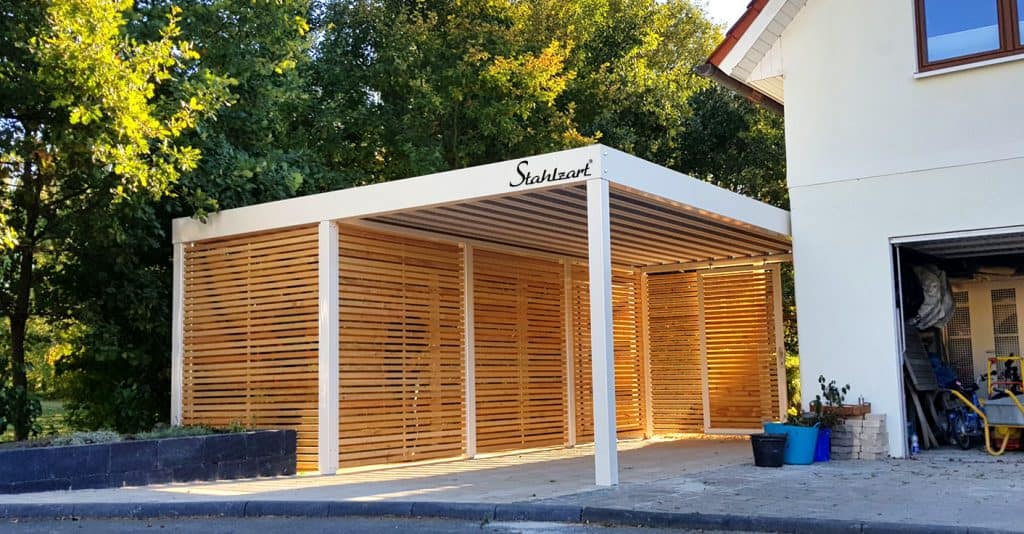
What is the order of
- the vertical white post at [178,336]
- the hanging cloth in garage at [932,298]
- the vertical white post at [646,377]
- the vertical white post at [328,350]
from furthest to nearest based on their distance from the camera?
1. the vertical white post at [646,377]
2. the hanging cloth in garage at [932,298]
3. the vertical white post at [178,336]
4. the vertical white post at [328,350]

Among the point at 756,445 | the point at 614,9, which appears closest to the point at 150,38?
the point at 756,445

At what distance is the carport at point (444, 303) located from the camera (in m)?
10.8

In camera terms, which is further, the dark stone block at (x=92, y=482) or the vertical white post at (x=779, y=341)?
the vertical white post at (x=779, y=341)

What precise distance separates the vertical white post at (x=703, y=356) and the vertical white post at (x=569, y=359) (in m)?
2.41

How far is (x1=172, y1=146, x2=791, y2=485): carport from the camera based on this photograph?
10.8 m

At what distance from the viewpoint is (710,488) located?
370 inches

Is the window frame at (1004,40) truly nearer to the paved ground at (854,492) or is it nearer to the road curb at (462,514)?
the paved ground at (854,492)

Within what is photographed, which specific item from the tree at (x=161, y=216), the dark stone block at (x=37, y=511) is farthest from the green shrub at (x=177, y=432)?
the tree at (x=161, y=216)

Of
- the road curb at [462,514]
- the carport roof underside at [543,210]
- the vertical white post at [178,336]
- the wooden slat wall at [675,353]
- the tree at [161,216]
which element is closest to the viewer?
the road curb at [462,514]

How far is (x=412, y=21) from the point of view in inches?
824

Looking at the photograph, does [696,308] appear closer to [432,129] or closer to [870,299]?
[870,299]

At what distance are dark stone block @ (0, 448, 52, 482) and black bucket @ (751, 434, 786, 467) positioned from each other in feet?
23.8

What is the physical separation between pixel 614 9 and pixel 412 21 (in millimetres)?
4899

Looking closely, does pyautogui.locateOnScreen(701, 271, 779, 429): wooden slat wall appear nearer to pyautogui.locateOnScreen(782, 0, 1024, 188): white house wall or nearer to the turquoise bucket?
pyautogui.locateOnScreen(782, 0, 1024, 188): white house wall
